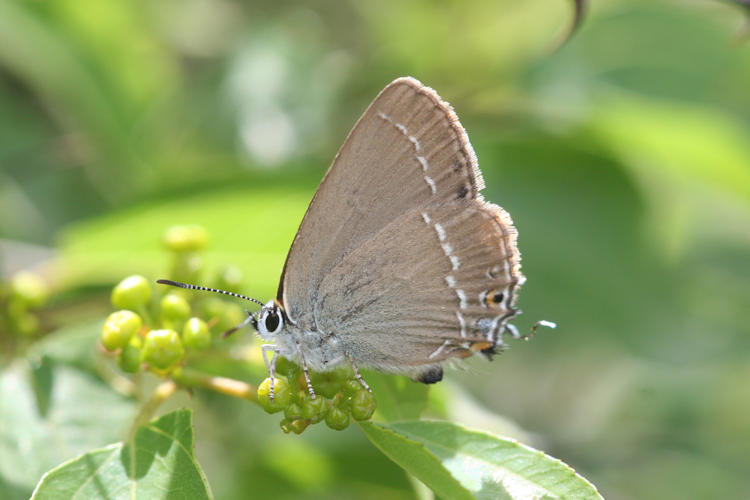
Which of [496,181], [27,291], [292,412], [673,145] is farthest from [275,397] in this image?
[673,145]

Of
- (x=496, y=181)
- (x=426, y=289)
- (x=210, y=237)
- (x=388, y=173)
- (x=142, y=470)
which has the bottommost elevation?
(x=142, y=470)

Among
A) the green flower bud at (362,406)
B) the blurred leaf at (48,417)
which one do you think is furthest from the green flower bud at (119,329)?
the green flower bud at (362,406)

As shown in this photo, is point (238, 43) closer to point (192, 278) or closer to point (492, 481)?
point (192, 278)

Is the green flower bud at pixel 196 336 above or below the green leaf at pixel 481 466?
above

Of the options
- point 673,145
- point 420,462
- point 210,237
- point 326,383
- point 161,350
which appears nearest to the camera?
point 420,462

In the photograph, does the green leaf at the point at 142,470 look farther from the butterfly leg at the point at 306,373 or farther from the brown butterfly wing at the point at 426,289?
the brown butterfly wing at the point at 426,289

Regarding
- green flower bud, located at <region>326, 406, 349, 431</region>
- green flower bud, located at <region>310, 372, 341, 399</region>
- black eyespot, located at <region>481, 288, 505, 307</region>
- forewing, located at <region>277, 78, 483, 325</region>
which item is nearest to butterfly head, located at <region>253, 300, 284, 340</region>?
forewing, located at <region>277, 78, 483, 325</region>

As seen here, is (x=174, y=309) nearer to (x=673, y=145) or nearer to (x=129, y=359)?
(x=129, y=359)
